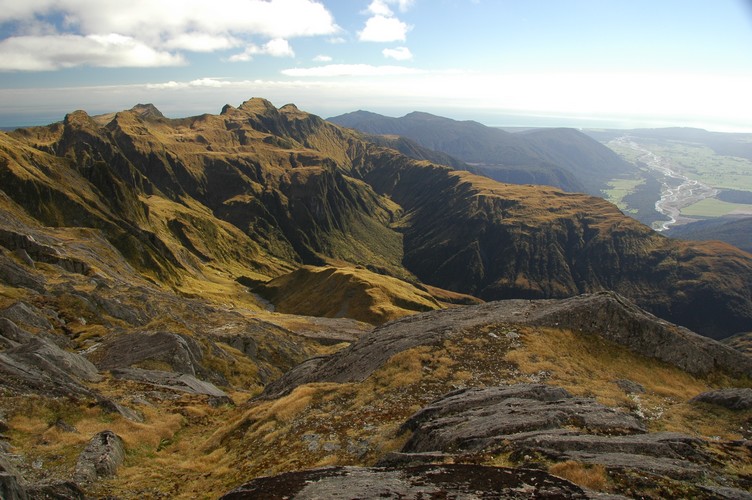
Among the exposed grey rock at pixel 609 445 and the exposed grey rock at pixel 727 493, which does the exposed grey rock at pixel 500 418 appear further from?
the exposed grey rock at pixel 727 493

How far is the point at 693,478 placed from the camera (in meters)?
15.8

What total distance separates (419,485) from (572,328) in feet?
106

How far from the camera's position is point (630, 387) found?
1309 inches

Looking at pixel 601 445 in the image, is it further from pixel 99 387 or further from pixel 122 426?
pixel 99 387

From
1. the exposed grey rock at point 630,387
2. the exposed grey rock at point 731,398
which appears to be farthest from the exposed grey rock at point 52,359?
the exposed grey rock at point 731,398

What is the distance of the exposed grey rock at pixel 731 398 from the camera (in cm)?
2659

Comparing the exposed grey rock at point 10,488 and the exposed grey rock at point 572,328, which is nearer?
the exposed grey rock at point 10,488

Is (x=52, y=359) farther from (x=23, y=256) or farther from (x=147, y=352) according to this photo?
(x=23, y=256)

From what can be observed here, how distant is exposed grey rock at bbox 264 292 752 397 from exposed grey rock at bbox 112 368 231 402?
27.7 feet

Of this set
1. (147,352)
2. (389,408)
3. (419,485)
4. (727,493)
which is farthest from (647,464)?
(147,352)

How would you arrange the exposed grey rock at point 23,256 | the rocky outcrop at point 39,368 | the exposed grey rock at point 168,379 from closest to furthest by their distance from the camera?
1. the rocky outcrop at point 39,368
2. the exposed grey rock at point 168,379
3. the exposed grey rock at point 23,256

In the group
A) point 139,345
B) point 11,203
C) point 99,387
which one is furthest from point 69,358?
point 11,203

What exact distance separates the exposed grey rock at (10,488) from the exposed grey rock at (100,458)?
19.1 ft

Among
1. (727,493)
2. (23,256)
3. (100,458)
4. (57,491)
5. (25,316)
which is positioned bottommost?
(25,316)
